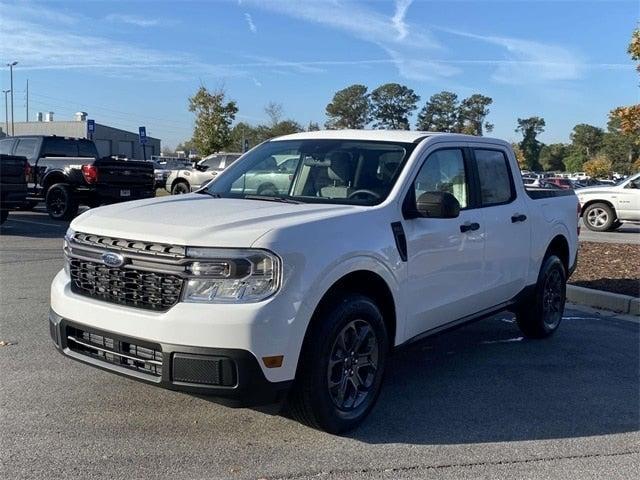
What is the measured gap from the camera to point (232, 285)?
3.57m

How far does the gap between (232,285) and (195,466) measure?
3.20 feet

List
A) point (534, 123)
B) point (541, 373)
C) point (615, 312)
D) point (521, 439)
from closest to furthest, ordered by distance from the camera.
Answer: point (521, 439) < point (541, 373) < point (615, 312) < point (534, 123)

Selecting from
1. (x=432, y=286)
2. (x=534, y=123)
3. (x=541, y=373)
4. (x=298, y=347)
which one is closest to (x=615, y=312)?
(x=541, y=373)

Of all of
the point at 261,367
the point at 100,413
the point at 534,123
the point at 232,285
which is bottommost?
the point at 100,413

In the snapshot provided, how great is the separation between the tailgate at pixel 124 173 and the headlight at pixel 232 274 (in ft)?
41.5

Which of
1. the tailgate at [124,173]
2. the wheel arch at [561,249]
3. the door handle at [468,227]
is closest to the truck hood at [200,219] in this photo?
the door handle at [468,227]

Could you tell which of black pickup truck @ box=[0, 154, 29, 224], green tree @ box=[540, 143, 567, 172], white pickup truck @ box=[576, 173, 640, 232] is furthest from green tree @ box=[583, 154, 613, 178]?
black pickup truck @ box=[0, 154, 29, 224]

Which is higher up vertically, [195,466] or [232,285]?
[232,285]

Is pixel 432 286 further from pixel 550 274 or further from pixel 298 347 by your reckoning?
pixel 550 274

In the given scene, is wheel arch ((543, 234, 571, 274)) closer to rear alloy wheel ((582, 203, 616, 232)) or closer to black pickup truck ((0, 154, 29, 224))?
black pickup truck ((0, 154, 29, 224))

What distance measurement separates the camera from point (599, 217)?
1822cm

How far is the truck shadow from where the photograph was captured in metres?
4.29

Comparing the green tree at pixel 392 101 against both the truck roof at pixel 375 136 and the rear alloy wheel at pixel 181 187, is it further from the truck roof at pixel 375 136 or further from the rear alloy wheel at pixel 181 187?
the truck roof at pixel 375 136

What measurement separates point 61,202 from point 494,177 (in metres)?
12.5
